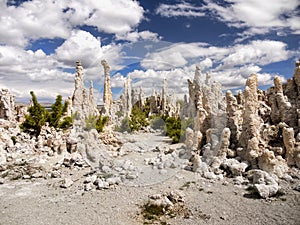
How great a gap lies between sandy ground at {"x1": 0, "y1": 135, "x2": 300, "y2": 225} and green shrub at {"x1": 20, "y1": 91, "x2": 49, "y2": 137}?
670 cm

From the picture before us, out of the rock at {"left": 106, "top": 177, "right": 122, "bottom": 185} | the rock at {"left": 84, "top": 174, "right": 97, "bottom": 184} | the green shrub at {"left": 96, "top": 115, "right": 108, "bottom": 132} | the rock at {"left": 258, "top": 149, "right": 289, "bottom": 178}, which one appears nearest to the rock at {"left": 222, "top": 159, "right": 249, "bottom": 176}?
the rock at {"left": 258, "top": 149, "right": 289, "bottom": 178}

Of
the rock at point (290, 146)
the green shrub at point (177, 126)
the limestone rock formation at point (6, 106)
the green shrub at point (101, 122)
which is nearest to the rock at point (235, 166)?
the rock at point (290, 146)

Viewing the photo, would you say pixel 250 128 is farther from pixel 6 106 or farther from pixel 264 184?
pixel 6 106

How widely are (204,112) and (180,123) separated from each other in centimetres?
205

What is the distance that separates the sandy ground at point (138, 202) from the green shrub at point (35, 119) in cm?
670

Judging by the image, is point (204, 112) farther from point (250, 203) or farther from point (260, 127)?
point (250, 203)

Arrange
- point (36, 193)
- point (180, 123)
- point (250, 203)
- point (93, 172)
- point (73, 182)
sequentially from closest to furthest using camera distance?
1. point (250, 203)
2. point (36, 193)
3. point (73, 182)
4. point (93, 172)
5. point (180, 123)

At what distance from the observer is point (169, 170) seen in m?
8.21

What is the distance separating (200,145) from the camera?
36.3 feet

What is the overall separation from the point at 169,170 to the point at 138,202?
1.56 metres

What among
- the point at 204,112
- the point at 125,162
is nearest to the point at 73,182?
the point at 125,162

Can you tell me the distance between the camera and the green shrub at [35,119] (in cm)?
1508

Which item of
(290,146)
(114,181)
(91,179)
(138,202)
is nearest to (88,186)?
(91,179)

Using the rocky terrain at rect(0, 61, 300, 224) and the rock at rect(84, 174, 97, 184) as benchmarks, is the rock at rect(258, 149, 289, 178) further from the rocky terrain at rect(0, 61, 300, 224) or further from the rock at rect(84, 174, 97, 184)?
the rock at rect(84, 174, 97, 184)
